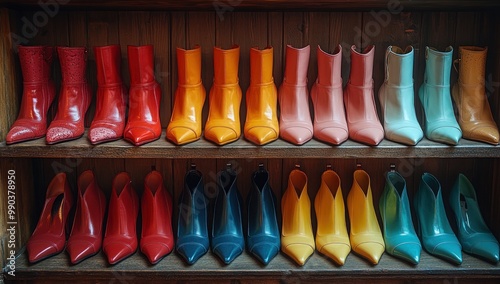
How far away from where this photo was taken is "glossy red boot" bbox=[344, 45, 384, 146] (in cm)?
144

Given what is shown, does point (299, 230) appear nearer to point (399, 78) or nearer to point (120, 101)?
point (399, 78)

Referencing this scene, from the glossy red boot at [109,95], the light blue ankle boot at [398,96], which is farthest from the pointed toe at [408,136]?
the glossy red boot at [109,95]

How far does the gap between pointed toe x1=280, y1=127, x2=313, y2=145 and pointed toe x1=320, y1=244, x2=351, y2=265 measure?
1.12ft

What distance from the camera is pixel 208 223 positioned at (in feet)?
5.54

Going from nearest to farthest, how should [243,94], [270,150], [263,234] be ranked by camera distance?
[270,150] < [263,234] < [243,94]

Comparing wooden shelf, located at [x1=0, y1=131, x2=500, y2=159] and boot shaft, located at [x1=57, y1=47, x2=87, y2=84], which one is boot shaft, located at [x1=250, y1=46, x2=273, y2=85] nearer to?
wooden shelf, located at [x1=0, y1=131, x2=500, y2=159]

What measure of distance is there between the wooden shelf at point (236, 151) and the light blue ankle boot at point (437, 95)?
75mm

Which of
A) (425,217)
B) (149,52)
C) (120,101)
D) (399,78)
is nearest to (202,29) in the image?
(149,52)

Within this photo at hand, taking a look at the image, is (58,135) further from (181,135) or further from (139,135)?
(181,135)

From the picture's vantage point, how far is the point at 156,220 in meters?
1.53

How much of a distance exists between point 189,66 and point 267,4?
0.97 ft

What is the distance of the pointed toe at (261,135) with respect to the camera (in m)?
1.40

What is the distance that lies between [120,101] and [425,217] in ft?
3.40

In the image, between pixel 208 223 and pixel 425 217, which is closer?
pixel 425 217
